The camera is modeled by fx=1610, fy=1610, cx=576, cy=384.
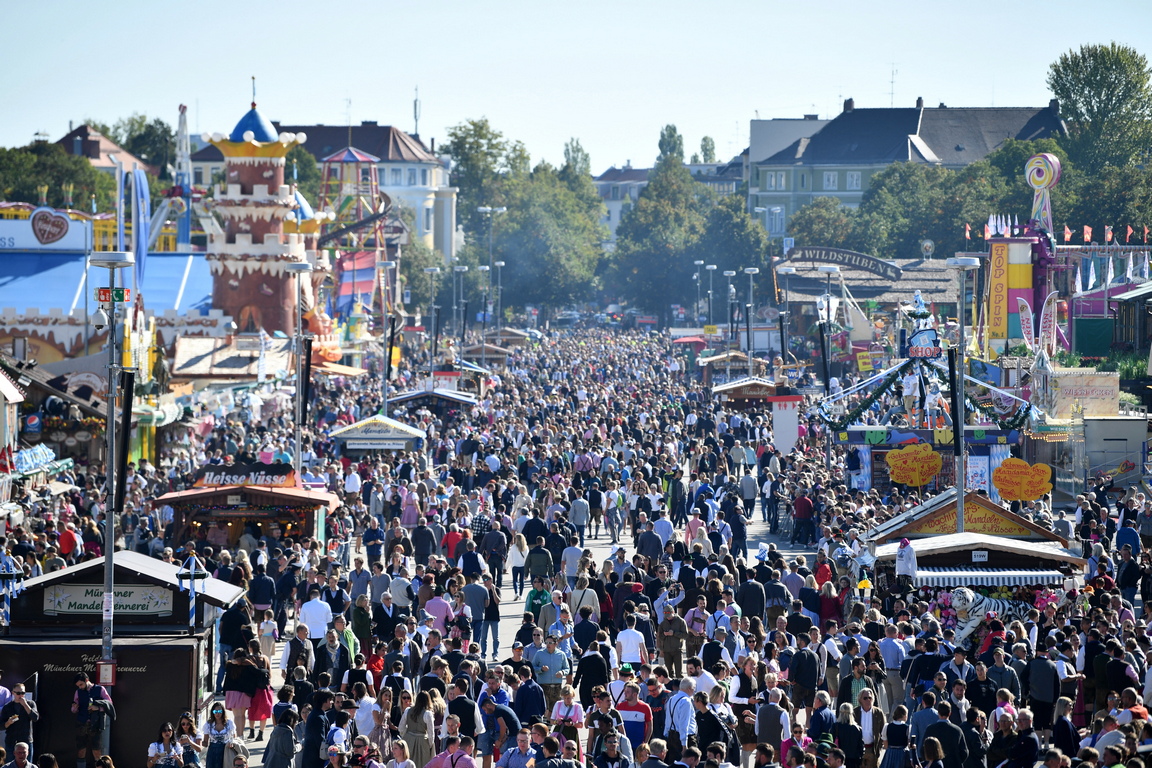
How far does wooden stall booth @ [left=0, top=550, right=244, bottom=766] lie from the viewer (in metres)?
13.6

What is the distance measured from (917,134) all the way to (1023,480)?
102m

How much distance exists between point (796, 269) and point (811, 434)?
3613 cm

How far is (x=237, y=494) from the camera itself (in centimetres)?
2134

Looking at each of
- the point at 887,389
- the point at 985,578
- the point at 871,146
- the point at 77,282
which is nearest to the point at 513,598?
the point at 985,578

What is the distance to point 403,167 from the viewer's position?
420 ft

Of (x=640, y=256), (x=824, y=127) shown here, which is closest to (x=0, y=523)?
(x=640, y=256)

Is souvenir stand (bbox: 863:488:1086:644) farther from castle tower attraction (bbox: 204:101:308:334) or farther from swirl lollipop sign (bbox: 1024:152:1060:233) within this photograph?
castle tower attraction (bbox: 204:101:308:334)

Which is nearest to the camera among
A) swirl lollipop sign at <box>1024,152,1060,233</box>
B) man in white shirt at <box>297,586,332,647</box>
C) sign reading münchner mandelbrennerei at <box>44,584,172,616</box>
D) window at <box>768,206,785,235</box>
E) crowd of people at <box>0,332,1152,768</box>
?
crowd of people at <box>0,332,1152,768</box>

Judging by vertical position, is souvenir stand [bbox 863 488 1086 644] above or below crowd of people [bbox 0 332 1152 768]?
above

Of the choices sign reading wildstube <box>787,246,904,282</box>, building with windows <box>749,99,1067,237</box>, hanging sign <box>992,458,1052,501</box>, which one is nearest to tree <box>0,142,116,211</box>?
sign reading wildstube <box>787,246,904,282</box>

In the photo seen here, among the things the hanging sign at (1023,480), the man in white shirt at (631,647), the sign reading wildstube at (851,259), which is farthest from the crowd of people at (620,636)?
the sign reading wildstube at (851,259)

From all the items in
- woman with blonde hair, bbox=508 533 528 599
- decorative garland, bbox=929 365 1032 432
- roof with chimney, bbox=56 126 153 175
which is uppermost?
roof with chimney, bbox=56 126 153 175

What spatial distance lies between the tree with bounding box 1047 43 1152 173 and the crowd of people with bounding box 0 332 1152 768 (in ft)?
204

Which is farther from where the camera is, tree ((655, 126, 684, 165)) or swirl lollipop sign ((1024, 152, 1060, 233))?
tree ((655, 126, 684, 165))
